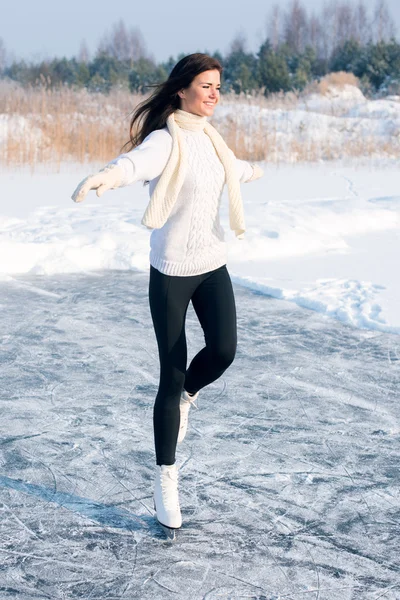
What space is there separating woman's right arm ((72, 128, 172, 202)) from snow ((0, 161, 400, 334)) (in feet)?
9.93

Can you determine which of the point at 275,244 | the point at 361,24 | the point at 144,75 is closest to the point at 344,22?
the point at 361,24

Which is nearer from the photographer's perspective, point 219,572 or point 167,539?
point 219,572

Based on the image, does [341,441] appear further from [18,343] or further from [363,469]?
[18,343]

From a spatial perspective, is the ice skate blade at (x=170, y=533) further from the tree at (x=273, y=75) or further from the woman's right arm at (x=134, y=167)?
the tree at (x=273, y=75)

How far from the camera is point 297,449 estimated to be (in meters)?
3.33

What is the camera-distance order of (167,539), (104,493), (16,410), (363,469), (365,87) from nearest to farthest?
1. (167,539)
2. (104,493)
3. (363,469)
4. (16,410)
5. (365,87)

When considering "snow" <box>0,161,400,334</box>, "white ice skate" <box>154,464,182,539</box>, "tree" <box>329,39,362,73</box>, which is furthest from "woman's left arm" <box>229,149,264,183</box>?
"tree" <box>329,39,362,73</box>

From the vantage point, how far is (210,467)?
315cm

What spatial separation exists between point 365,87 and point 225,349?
28.7 meters

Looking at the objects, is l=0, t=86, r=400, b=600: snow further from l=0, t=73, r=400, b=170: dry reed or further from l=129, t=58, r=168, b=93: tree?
l=129, t=58, r=168, b=93: tree

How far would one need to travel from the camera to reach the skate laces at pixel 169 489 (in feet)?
8.52

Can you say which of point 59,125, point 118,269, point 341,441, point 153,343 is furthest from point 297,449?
point 59,125

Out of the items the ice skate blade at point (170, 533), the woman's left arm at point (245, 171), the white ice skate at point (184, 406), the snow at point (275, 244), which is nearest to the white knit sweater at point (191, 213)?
→ the woman's left arm at point (245, 171)

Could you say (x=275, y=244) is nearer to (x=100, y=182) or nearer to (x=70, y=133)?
(x=100, y=182)
